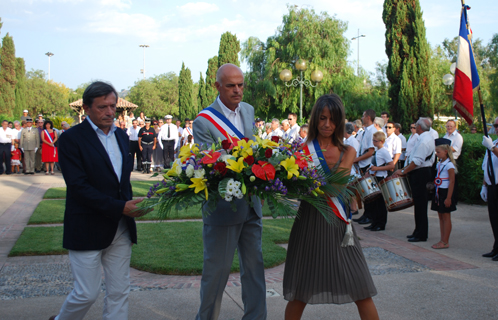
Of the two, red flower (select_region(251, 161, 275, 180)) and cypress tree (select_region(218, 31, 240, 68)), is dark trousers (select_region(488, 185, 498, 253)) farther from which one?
cypress tree (select_region(218, 31, 240, 68))

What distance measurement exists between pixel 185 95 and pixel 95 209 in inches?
1949

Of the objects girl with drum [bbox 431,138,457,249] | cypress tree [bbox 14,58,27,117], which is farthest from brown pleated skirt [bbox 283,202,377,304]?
cypress tree [bbox 14,58,27,117]

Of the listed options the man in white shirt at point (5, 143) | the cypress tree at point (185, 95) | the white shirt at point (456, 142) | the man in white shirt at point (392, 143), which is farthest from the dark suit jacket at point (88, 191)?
the cypress tree at point (185, 95)

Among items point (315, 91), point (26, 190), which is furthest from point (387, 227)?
point (315, 91)

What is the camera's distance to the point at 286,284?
10.4ft

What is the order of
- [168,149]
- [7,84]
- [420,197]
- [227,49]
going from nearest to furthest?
1. [420,197]
2. [168,149]
3. [227,49]
4. [7,84]

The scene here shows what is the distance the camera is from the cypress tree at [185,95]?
51.0 m

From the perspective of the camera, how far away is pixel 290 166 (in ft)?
8.56

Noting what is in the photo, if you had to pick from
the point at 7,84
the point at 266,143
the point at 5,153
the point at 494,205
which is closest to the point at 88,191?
the point at 266,143

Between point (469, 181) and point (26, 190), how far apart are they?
12.2 meters

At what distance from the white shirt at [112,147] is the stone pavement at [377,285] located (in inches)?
63.1

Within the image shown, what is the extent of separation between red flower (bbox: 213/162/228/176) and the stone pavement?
76.6 inches

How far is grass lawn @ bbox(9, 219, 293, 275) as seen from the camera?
5422 millimetres

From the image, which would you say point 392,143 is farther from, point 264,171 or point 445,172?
point 264,171
